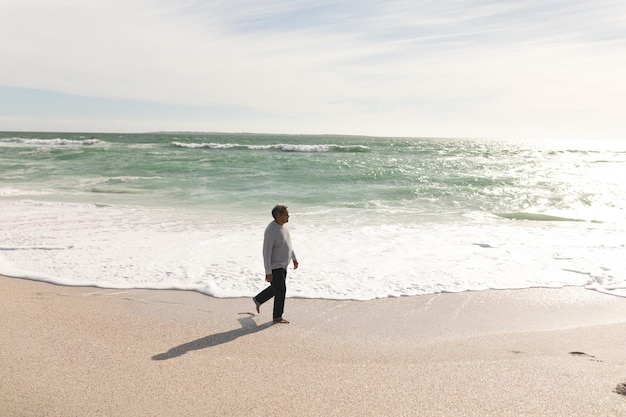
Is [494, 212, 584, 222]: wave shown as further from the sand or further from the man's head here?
the man's head

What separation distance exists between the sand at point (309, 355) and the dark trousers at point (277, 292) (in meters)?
0.17

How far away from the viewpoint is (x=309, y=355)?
4.37 meters

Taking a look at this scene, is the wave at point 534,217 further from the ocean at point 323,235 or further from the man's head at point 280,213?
the man's head at point 280,213

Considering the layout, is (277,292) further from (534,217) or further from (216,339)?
(534,217)

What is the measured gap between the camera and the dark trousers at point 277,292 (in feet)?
17.3

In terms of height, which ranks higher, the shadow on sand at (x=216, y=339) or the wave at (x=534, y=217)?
the wave at (x=534, y=217)

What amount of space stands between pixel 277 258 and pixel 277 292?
0.38m

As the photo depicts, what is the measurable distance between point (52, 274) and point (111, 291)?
1.25 meters

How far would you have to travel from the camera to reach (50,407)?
3289 millimetres

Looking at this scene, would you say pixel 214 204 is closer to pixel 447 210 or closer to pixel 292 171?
pixel 447 210

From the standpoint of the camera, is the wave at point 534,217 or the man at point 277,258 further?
the wave at point 534,217

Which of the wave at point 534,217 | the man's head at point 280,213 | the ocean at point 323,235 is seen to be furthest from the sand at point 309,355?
the wave at point 534,217

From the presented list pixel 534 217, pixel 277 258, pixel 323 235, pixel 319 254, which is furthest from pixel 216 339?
pixel 534 217

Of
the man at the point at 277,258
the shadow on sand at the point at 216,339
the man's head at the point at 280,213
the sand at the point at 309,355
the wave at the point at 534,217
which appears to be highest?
the man's head at the point at 280,213
